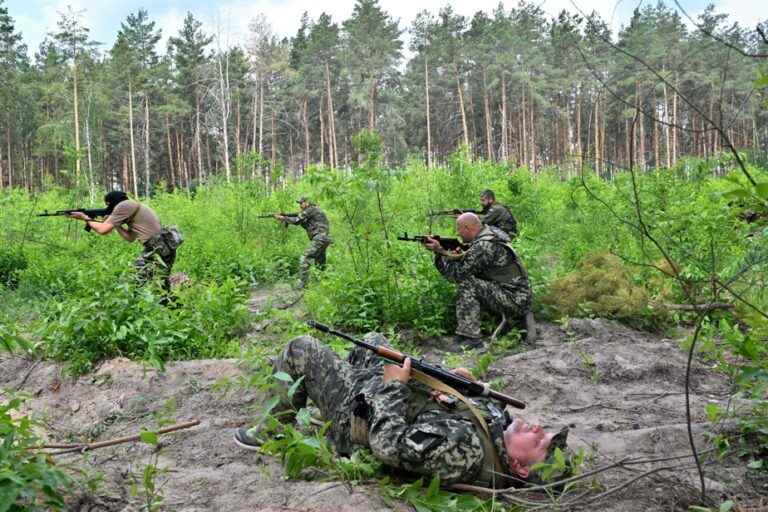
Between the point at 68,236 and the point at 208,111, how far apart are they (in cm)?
2917

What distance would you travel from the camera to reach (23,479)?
6.47 ft

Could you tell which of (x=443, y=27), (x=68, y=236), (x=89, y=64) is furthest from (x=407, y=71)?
(x=68, y=236)

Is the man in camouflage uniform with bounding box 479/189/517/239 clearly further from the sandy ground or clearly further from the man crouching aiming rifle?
the man crouching aiming rifle

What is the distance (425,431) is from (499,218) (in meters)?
8.72

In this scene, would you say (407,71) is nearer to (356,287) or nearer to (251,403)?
(356,287)

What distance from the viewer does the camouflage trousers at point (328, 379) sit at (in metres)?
3.30

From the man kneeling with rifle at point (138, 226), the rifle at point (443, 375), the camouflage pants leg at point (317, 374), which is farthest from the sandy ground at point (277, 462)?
the man kneeling with rifle at point (138, 226)

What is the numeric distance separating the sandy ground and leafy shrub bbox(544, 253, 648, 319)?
13.7 inches

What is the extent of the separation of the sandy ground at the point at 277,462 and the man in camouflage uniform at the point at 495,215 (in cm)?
451

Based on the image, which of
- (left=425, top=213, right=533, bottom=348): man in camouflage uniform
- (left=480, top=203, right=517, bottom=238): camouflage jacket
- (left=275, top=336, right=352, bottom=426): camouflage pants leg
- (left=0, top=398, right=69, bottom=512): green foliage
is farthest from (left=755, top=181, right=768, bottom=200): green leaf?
(left=480, top=203, right=517, bottom=238): camouflage jacket

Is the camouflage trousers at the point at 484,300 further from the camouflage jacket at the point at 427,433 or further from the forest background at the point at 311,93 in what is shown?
the forest background at the point at 311,93

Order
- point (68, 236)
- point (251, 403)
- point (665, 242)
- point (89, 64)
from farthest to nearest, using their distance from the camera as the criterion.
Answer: point (89, 64), point (68, 236), point (665, 242), point (251, 403)

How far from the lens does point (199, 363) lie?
5227 mm

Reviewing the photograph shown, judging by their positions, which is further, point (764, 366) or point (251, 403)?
point (251, 403)
